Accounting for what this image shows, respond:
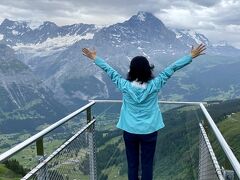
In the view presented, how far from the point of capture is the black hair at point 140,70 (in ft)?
24.8

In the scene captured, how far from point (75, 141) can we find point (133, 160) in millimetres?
1043

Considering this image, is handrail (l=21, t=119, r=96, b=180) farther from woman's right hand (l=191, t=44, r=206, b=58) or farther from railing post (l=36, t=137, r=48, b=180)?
woman's right hand (l=191, t=44, r=206, b=58)

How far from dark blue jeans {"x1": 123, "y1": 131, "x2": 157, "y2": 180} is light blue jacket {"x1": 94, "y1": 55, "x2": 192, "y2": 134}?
0.18 metres

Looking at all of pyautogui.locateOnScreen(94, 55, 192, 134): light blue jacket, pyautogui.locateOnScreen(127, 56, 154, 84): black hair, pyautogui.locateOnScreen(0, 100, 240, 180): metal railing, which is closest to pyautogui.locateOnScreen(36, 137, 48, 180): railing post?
pyautogui.locateOnScreen(0, 100, 240, 180): metal railing

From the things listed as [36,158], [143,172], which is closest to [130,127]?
[143,172]

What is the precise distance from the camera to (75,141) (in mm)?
8398

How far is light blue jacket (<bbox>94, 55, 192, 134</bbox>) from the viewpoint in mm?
7508

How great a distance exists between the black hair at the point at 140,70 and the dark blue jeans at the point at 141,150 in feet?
2.91

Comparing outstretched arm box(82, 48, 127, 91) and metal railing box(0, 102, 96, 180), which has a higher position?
→ outstretched arm box(82, 48, 127, 91)

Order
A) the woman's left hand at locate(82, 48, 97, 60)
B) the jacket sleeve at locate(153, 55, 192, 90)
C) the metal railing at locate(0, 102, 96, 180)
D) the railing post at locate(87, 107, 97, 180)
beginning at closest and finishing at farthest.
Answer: the metal railing at locate(0, 102, 96, 180), the jacket sleeve at locate(153, 55, 192, 90), the woman's left hand at locate(82, 48, 97, 60), the railing post at locate(87, 107, 97, 180)

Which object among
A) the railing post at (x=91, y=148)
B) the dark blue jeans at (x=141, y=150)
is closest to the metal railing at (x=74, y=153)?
the railing post at (x=91, y=148)

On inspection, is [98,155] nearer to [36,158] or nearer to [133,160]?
[133,160]

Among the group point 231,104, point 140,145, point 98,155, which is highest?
point 140,145

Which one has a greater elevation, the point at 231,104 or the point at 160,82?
the point at 160,82
